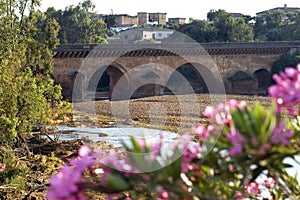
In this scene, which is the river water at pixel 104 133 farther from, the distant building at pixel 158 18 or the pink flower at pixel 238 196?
the distant building at pixel 158 18

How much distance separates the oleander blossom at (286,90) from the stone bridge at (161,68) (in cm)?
2312

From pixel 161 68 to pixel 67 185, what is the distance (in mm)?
27537

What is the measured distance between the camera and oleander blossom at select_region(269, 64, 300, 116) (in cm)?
168

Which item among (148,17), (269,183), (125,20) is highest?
(148,17)

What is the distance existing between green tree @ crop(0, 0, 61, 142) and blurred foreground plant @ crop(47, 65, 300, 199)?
765 cm

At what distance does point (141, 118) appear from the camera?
20.5 meters

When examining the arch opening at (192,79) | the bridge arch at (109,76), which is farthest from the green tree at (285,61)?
the bridge arch at (109,76)

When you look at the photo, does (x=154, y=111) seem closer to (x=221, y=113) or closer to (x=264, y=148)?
(x=221, y=113)

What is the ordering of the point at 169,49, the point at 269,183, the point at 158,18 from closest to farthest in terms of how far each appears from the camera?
the point at 269,183, the point at 169,49, the point at 158,18

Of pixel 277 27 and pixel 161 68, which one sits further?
pixel 277 27

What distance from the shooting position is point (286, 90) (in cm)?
168

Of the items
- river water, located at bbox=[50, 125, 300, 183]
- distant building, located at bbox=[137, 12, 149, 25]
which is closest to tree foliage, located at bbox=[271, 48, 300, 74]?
river water, located at bbox=[50, 125, 300, 183]

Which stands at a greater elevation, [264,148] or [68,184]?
[264,148]

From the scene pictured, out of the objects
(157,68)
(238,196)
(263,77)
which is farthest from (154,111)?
(238,196)
